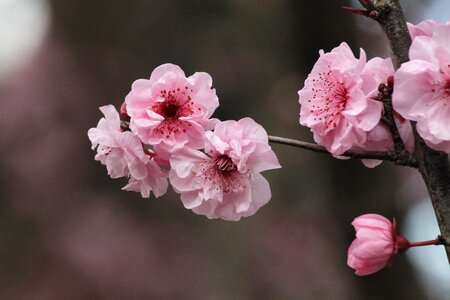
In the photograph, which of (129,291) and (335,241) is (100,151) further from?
(129,291)

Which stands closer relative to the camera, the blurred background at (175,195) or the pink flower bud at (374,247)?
the pink flower bud at (374,247)

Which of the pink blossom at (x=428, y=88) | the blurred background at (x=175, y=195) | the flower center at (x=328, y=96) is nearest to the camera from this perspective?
the pink blossom at (x=428, y=88)

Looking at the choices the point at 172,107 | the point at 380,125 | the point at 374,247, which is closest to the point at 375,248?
the point at 374,247

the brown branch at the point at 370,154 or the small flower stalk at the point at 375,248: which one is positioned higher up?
the brown branch at the point at 370,154

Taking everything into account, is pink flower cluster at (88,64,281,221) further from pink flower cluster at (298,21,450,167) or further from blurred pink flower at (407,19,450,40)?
blurred pink flower at (407,19,450,40)

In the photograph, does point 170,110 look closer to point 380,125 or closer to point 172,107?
point 172,107

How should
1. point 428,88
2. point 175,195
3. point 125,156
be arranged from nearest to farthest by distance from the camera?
point 428,88, point 125,156, point 175,195

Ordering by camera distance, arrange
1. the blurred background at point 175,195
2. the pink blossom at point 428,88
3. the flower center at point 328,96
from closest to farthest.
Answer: the pink blossom at point 428,88
the flower center at point 328,96
the blurred background at point 175,195

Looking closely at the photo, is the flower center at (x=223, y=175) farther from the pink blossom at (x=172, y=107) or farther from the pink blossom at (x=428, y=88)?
the pink blossom at (x=428, y=88)

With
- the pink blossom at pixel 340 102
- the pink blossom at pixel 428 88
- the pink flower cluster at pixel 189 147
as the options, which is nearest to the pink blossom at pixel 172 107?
the pink flower cluster at pixel 189 147
